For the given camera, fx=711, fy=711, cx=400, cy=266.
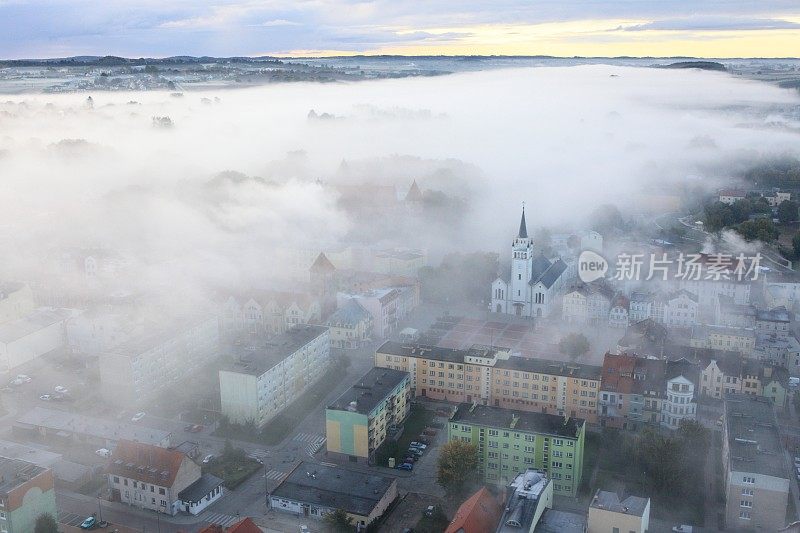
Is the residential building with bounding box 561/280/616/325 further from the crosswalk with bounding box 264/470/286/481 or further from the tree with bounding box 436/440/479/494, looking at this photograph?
the crosswalk with bounding box 264/470/286/481

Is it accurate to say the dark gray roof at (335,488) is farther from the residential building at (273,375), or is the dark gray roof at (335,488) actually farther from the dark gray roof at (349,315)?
the dark gray roof at (349,315)

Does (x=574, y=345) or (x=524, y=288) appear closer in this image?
(x=574, y=345)

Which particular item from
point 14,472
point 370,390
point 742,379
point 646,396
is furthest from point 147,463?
point 742,379

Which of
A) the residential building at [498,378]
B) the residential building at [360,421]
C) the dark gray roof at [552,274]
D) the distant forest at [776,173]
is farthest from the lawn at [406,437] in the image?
the distant forest at [776,173]

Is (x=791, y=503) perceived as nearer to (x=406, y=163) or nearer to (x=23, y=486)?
(x=23, y=486)

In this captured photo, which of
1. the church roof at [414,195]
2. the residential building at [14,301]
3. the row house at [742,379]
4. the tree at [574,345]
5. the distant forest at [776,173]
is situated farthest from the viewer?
the distant forest at [776,173]

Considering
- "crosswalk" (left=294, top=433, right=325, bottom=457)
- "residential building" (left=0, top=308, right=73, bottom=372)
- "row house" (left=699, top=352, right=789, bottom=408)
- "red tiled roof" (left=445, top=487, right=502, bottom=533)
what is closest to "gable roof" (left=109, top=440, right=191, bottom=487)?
"crosswalk" (left=294, top=433, right=325, bottom=457)

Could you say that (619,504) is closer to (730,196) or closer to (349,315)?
(349,315)
